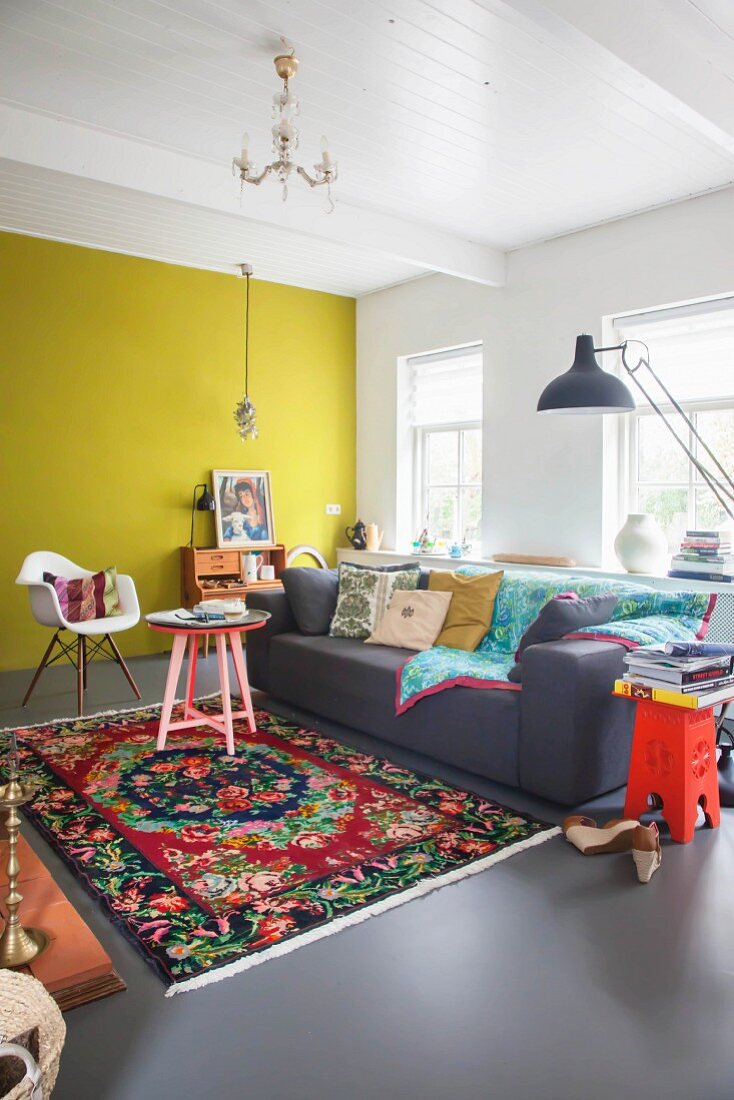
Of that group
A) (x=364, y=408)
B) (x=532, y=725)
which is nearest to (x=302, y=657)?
(x=532, y=725)

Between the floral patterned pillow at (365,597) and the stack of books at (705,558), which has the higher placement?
the stack of books at (705,558)

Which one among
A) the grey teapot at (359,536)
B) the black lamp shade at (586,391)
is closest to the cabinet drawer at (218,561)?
the grey teapot at (359,536)

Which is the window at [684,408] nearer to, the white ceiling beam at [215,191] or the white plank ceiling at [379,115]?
the white plank ceiling at [379,115]

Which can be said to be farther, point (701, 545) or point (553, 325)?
point (553, 325)

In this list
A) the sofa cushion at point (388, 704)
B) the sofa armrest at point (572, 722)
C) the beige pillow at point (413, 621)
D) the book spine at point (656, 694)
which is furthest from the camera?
the beige pillow at point (413, 621)

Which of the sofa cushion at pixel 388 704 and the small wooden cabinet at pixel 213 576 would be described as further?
the small wooden cabinet at pixel 213 576

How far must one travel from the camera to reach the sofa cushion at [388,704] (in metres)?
3.31

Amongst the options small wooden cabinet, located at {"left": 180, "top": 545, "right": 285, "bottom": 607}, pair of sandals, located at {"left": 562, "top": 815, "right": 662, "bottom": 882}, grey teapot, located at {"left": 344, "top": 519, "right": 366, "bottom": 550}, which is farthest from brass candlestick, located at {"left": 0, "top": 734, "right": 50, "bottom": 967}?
grey teapot, located at {"left": 344, "top": 519, "right": 366, "bottom": 550}

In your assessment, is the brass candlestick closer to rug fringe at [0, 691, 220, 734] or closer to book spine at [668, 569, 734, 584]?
rug fringe at [0, 691, 220, 734]

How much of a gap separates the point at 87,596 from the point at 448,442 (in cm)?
309

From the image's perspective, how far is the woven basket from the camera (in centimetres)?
142

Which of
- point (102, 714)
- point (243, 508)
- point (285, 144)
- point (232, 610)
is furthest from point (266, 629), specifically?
point (285, 144)

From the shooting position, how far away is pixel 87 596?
16.5ft

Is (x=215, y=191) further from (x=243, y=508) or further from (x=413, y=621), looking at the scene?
(x=243, y=508)
